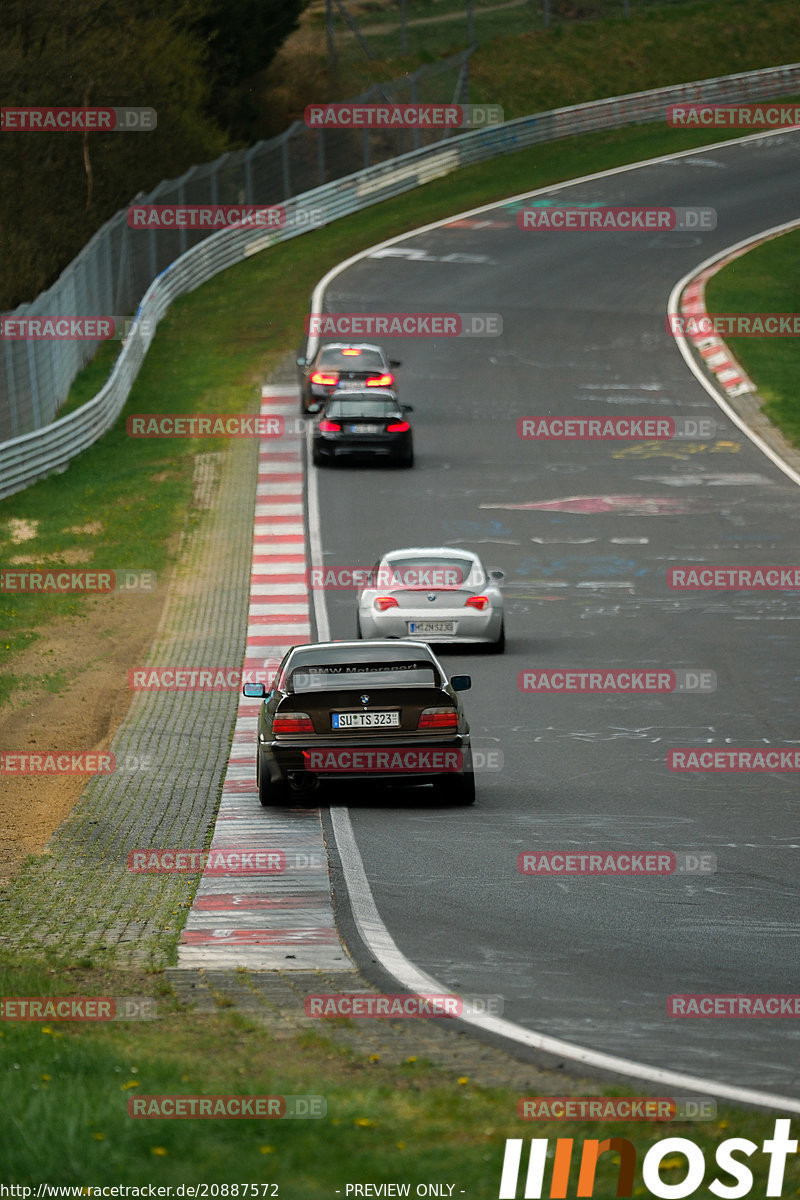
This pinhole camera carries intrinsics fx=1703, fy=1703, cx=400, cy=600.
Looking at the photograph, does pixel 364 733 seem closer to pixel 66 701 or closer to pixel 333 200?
pixel 66 701

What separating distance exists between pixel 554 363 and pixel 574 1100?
117 ft

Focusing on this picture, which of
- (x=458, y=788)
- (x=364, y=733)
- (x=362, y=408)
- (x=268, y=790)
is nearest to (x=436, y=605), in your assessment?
(x=458, y=788)

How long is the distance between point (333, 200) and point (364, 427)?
25003 mm

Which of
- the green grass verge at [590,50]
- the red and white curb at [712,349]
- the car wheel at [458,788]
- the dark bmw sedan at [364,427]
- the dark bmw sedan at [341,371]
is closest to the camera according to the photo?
the car wheel at [458,788]

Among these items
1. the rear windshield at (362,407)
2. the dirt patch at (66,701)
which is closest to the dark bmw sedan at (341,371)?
the rear windshield at (362,407)

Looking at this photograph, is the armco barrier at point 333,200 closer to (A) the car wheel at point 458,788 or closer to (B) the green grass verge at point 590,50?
(B) the green grass verge at point 590,50

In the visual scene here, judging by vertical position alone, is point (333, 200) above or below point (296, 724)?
above

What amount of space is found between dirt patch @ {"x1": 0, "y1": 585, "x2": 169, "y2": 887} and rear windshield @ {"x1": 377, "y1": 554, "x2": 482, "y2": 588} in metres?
3.52

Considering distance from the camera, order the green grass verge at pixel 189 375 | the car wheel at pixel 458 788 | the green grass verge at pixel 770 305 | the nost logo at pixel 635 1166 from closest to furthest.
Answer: the nost logo at pixel 635 1166
the car wheel at pixel 458 788
the green grass verge at pixel 189 375
the green grass verge at pixel 770 305

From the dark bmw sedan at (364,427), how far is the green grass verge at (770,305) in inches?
341

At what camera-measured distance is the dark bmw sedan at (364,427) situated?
33312mm

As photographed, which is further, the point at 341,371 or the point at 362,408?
the point at 341,371

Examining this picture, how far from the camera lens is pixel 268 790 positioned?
14.3m

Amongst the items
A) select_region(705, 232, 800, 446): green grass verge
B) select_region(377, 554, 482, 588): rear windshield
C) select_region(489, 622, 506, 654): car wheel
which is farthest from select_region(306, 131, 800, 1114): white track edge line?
select_region(705, 232, 800, 446): green grass verge
